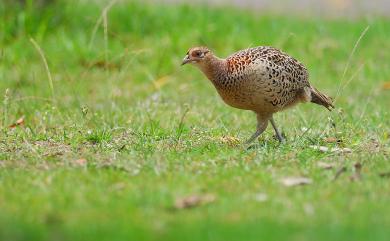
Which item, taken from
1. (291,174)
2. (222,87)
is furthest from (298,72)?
(291,174)

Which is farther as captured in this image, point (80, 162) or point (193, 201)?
point (80, 162)

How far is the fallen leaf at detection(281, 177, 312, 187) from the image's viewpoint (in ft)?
16.4

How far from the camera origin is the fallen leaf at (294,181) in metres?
5.00

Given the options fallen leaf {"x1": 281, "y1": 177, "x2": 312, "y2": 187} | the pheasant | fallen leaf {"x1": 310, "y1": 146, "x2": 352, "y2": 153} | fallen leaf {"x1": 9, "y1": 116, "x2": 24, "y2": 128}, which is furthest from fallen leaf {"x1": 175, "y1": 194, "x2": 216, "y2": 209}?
fallen leaf {"x1": 9, "y1": 116, "x2": 24, "y2": 128}

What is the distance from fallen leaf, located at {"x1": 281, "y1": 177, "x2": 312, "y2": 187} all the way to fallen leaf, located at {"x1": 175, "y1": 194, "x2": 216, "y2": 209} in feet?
1.80

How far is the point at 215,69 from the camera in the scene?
21.0 ft

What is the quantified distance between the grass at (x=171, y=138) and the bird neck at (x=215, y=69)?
1.22 ft

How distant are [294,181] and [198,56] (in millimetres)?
1789

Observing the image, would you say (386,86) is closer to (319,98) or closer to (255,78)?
(319,98)

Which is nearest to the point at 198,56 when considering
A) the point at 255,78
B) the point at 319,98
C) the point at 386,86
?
the point at 255,78

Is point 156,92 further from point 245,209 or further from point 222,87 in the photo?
point 245,209

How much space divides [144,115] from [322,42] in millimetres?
3895

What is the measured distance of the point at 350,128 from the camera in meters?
7.08

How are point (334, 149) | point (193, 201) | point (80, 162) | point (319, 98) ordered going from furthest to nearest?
point (319, 98), point (334, 149), point (80, 162), point (193, 201)
